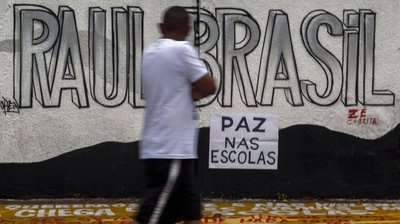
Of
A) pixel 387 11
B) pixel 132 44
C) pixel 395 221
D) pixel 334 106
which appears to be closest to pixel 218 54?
pixel 132 44

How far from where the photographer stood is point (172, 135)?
4.24 meters

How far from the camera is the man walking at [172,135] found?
4.23 metres

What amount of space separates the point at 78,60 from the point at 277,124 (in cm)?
239

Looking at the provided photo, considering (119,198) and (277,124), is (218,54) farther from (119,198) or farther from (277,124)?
(119,198)

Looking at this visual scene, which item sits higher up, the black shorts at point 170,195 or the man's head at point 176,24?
the man's head at point 176,24

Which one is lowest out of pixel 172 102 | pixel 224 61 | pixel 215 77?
pixel 172 102

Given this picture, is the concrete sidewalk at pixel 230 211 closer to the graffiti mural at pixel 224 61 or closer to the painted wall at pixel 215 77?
the painted wall at pixel 215 77

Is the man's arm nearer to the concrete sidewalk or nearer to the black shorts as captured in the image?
the black shorts

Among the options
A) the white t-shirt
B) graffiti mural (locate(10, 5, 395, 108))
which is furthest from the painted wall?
the white t-shirt

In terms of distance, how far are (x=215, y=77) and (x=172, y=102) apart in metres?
3.81

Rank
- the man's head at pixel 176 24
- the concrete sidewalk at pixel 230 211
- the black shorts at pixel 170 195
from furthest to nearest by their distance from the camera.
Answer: the concrete sidewalk at pixel 230 211 → the man's head at pixel 176 24 → the black shorts at pixel 170 195
